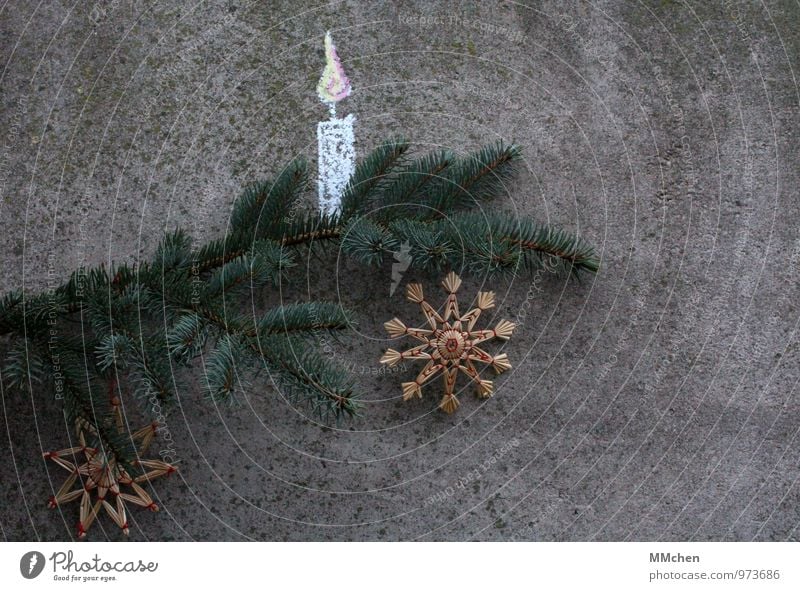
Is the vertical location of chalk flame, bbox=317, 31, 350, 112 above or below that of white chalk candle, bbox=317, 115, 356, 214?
above

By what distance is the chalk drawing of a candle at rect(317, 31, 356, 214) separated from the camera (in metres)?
1.66

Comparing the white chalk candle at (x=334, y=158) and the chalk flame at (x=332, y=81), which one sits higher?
the chalk flame at (x=332, y=81)

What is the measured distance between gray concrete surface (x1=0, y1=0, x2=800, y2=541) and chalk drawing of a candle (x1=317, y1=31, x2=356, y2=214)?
23mm

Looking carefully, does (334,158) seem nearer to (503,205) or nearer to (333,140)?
(333,140)

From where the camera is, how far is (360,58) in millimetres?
1681

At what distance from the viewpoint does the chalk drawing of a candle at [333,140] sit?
1.66 metres

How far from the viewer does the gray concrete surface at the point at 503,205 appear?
1.64 m

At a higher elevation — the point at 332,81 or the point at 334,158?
the point at 332,81

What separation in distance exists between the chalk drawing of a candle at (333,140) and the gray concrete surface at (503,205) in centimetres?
2

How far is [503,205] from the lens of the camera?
1646 mm

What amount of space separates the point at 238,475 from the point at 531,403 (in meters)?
0.57

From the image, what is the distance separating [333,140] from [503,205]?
349mm

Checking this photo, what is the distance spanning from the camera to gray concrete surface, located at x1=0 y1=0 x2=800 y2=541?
164 centimetres

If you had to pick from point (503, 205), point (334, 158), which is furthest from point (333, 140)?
point (503, 205)
